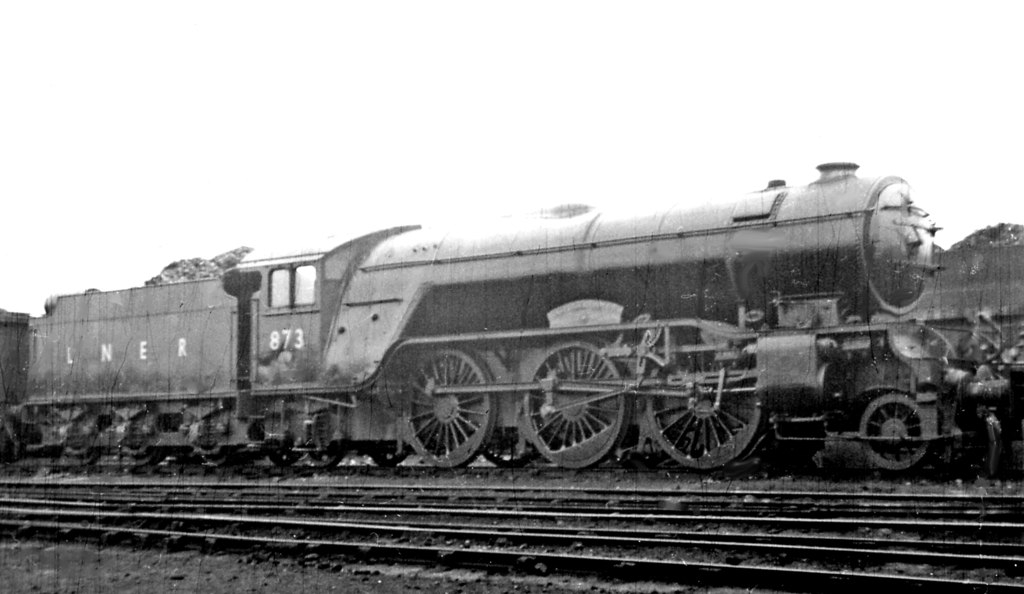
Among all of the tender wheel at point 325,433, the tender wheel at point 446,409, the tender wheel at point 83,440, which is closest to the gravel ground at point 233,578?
the tender wheel at point 446,409

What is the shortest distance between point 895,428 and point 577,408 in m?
3.64

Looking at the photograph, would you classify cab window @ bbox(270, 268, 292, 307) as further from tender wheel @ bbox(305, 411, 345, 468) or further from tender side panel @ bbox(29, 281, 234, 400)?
tender wheel @ bbox(305, 411, 345, 468)

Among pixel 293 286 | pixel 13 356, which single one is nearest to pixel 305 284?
pixel 293 286

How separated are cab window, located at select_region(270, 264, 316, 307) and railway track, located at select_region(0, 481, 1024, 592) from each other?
3.69 m

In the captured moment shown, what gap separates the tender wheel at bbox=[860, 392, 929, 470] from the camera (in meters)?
10.6

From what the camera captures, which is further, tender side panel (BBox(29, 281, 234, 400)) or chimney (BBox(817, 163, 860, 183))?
tender side panel (BBox(29, 281, 234, 400))

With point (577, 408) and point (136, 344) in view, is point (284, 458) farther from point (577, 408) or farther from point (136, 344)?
point (577, 408)

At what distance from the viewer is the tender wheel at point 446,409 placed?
13477mm

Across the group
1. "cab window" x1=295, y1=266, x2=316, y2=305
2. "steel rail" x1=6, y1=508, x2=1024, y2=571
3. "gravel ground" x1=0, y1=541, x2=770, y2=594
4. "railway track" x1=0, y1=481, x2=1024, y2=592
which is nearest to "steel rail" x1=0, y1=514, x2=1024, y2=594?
"railway track" x1=0, y1=481, x2=1024, y2=592

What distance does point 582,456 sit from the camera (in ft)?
41.7

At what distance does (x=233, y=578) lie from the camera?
723 cm

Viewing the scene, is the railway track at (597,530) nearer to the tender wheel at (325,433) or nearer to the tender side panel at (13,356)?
the tender wheel at (325,433)

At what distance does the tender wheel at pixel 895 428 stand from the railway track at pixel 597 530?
1.58 meters

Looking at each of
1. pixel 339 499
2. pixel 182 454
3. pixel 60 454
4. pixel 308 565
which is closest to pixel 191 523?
pixel 339 499
